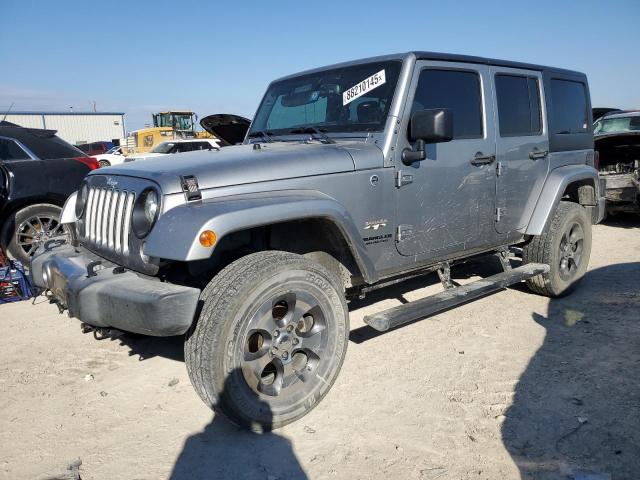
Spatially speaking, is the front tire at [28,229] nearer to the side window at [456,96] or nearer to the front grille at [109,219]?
the front grille at [109,219]

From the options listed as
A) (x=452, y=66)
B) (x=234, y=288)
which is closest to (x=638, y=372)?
(x=452, y=66)

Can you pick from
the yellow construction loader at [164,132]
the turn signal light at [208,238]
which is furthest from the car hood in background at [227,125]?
the yellow construction loader at [164,132]

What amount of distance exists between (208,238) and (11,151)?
527 centimetres

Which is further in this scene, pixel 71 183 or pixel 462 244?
pixel 71 183

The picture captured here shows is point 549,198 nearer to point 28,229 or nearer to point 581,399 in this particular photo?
point 581,399

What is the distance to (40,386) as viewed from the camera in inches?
132

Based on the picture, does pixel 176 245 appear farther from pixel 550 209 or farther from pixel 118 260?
pixel 550 209

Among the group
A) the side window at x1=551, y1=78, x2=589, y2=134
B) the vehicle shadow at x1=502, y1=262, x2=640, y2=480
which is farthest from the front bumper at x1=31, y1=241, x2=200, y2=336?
the side window at x1=551, y1=78, x2=589, y2=134

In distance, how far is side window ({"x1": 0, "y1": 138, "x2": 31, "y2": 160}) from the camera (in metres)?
6.17

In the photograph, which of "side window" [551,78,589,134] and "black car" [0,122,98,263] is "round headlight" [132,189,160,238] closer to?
"black car" [0,122,98,263]

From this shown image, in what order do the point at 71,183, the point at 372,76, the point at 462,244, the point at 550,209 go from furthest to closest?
the point at 71,183 → the point at 550,209 → the point at 462,244 → the point at 372,76

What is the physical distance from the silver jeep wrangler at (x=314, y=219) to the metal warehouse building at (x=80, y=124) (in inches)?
1843

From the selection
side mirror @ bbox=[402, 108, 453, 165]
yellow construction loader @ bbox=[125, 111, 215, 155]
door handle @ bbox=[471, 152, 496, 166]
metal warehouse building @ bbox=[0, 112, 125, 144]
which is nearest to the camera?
side mirror @ bbox=[402, 108, 453, 165]

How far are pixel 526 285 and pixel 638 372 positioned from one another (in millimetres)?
1686
